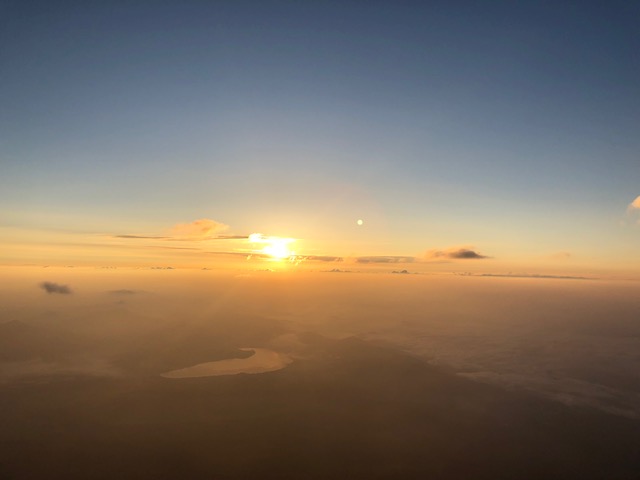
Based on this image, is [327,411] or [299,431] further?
[327,411]

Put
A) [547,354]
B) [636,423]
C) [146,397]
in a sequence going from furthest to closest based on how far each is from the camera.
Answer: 1. [547,354]
2. [146,397]
3. [636,423]

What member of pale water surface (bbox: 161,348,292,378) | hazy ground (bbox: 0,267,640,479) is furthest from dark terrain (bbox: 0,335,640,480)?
pale water surface (bbox: 161,348,292,378)

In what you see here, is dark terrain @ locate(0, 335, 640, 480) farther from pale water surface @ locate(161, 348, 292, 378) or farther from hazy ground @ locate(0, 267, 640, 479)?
pale water surface @ locate(161, 348, 292, 378)

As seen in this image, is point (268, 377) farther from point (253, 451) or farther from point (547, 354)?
point (547, 354)

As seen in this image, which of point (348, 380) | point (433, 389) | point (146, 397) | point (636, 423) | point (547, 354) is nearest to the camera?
point (636, 423)

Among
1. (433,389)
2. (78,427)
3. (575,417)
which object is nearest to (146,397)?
(78,427)

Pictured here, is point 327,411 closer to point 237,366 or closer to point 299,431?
point 299,431

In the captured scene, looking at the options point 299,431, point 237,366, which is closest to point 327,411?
point 299,431

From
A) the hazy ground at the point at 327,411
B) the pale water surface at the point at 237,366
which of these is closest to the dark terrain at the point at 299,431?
the hazy ground at the point at 327,411

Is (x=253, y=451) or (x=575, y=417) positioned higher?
(x=575, y=417)
